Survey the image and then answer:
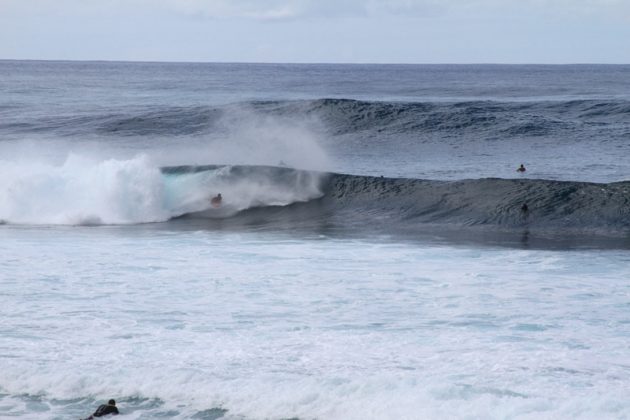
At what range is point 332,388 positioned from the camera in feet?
32.0

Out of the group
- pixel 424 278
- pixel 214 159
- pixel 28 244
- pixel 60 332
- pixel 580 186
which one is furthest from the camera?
pixel 214 159

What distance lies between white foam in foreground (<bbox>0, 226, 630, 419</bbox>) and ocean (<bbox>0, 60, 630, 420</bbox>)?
0.13 feet

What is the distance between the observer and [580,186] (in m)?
21.8

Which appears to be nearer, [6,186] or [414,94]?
[6,186]

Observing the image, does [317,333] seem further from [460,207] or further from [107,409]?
[460,207]

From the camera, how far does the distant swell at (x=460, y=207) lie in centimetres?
2017

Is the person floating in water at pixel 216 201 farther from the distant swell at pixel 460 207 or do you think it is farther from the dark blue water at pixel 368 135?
the dark blue water at pixel 368 135

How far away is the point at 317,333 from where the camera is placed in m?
11.6

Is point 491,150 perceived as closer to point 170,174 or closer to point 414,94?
point 170,174

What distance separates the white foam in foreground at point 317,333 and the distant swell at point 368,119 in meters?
21.5

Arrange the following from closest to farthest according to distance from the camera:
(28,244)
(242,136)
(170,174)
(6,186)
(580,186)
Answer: (28,244)
(580,186)
(6,186)
(170,174)
(242,136)

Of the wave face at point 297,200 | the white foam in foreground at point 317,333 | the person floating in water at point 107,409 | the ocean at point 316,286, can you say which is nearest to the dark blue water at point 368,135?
the ocean at point 316,286

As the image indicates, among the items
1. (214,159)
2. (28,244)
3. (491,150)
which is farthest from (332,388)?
(491,150)

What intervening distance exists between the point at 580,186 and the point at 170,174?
10784 mm
